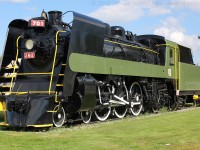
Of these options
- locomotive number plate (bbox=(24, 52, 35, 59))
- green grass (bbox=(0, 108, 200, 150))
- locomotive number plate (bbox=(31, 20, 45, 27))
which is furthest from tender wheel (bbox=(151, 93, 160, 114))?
locomotive number plate (bbox=(31, 20, 45, 27))

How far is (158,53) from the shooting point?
1780 centimetres

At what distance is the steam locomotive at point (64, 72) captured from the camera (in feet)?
34.4

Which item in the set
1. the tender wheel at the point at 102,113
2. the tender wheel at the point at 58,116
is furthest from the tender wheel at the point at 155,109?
the tender wheel at the point at 58,116

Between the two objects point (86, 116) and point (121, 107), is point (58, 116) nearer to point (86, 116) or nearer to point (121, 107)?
point (86, 116)

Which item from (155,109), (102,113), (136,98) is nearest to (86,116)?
(102,113)

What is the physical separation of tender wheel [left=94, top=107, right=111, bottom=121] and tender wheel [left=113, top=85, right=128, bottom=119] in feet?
1.72

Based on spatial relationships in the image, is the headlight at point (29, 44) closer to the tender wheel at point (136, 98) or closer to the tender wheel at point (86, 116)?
the tender wheel at point (86, 116)

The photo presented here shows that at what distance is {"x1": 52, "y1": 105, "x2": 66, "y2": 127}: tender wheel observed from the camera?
10.6 metres

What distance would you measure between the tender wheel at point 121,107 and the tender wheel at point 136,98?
418mm

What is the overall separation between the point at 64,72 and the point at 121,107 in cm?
439

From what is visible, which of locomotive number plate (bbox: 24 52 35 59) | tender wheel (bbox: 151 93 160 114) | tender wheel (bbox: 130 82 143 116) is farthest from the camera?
tender wheel (bbox: 151 93 160 114)

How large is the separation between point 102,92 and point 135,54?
3390 mm

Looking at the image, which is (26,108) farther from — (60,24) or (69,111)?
(60,24)

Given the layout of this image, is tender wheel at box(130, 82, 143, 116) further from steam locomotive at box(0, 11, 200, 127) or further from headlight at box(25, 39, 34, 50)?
headlight at box(25, 39, 34, 50)
